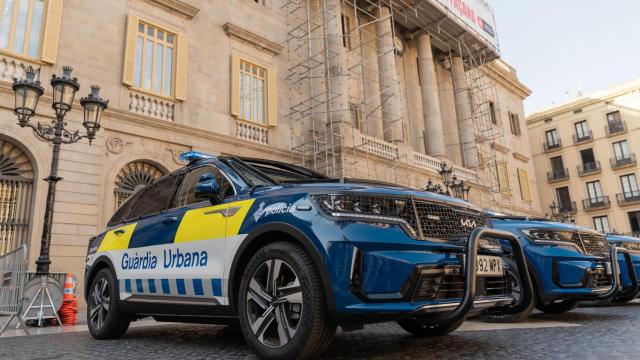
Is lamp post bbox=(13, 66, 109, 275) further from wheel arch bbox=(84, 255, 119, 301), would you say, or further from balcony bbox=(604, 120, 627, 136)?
balcony bbox=(604, 120, 627, 136)

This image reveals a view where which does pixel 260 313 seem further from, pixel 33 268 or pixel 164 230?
pixel 33 268

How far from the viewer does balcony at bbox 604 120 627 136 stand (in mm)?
42781

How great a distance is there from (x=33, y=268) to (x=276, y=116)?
30.2 feet

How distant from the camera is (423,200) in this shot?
326cm

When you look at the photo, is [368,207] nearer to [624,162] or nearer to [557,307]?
[557,307]

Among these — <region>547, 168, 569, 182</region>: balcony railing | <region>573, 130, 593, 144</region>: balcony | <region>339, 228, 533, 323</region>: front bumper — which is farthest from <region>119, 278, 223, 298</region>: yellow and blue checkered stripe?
<region>573, 130, 593, 144</region>: balcony

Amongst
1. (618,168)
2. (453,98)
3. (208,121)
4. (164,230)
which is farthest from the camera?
(618,168)

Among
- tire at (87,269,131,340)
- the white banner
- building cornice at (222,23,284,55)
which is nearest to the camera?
tire at (87,269,131,340)

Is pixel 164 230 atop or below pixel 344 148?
below

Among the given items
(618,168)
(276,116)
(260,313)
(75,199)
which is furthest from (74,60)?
(618,168)

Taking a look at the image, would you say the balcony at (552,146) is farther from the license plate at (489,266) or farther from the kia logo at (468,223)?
the license plate at (489,266)

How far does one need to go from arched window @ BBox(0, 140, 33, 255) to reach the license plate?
1128 centimetres

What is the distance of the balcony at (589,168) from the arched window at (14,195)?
47.0 metres

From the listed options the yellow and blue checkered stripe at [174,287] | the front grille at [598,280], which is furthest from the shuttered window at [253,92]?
the front grille at [598,280]
